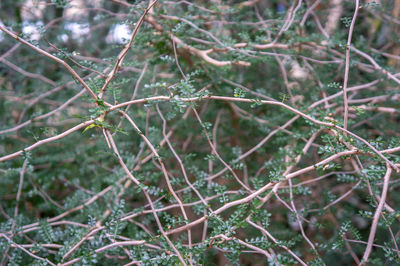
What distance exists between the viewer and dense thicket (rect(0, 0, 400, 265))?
0.78 metres

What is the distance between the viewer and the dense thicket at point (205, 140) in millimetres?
780

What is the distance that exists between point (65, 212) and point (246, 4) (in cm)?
103

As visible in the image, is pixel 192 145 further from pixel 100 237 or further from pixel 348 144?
pixel 348 144

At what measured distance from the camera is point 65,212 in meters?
1.11

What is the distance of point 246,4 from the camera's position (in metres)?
1.37

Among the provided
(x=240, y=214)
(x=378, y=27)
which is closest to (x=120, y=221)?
(x=240, y=214)

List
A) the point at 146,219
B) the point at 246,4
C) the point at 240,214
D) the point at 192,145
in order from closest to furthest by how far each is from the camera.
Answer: the point at 240,214 < the point at 146,219 < the point at 246,4 < the point at 192,145

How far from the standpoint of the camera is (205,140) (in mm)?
1134

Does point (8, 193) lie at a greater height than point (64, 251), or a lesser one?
lesser

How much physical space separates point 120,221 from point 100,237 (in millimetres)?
69

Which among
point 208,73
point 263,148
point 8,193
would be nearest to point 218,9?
point 208,73

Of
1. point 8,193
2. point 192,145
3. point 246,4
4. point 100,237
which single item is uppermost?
point 246,4

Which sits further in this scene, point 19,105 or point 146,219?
point 19,105

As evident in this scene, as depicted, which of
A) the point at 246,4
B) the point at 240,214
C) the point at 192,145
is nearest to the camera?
the point at 240,214
